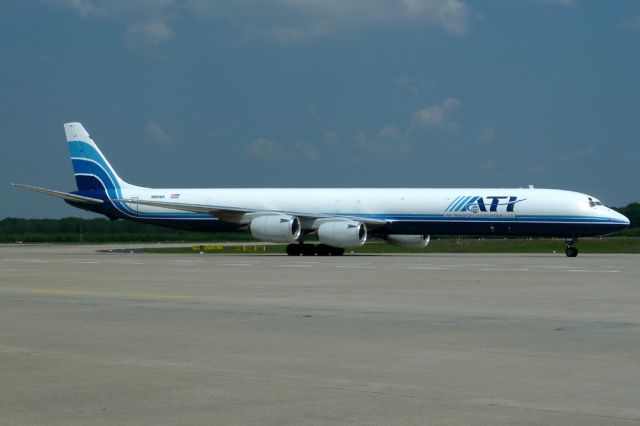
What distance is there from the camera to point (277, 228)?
53469 mm

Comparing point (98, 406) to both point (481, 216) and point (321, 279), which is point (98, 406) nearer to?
point (321, 279)

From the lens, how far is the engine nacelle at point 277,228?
5328 cm

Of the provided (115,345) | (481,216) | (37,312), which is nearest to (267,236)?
(481,216)

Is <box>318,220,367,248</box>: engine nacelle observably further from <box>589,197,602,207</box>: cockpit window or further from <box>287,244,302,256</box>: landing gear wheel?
<box>589,197,602,207</box>: cockpit window

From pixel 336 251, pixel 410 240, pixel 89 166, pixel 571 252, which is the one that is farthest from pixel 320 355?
pixel 89 166

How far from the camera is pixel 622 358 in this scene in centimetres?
1230

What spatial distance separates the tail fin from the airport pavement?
36.5 meters

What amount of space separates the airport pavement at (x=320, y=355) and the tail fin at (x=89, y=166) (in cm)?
3653

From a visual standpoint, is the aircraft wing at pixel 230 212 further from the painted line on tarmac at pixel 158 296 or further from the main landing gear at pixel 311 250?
the painted line on tarmac at pixel 158 296

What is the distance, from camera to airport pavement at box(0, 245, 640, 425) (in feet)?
29.6

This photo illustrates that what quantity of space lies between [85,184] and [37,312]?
146 ft

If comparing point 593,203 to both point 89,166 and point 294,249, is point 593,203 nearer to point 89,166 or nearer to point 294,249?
point 294,249

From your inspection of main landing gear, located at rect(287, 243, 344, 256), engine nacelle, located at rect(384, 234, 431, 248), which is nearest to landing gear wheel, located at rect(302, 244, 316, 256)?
main landing gear, located at rect(287, 243, 344, 256)

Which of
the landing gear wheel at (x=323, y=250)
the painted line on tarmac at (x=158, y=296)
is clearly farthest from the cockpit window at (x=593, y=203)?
the painted line on tarmac at (x=158, y=296)
